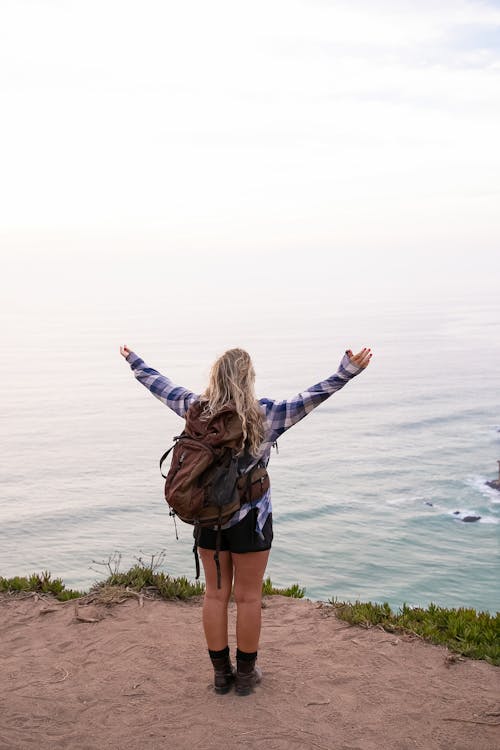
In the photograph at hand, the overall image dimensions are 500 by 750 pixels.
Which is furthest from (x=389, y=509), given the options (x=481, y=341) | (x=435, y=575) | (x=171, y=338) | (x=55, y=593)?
(x=481, y=341)

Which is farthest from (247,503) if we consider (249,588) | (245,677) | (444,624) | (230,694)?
(444,624)

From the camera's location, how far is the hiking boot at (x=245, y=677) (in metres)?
5.34

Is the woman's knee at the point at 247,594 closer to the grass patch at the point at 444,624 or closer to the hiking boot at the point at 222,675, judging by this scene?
the hiking boot at the point at 222,675

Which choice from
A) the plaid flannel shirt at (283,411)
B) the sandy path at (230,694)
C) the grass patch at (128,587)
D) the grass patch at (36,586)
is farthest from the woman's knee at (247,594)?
the grass patch at (36,586)

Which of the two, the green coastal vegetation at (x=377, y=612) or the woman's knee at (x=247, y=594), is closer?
the woman's knee at (x=247, y=594)

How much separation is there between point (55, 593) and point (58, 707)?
2.92 m

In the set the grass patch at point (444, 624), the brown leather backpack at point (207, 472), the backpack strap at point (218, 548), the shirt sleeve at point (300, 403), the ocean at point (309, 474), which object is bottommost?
the ocean at point (309, 474)

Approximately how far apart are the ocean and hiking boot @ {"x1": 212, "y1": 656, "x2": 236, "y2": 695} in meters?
38.9

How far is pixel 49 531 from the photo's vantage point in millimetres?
54656

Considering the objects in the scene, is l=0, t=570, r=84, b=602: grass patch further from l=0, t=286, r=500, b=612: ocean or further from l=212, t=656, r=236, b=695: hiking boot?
l=0, t=286, r=500, b=612: ocean

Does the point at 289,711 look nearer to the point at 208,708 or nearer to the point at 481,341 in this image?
the point at 208,708

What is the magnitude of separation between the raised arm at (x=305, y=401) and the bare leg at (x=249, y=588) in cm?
79

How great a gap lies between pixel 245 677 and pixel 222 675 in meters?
0.17

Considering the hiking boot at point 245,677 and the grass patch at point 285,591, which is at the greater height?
the hiking boot at point 245,677
